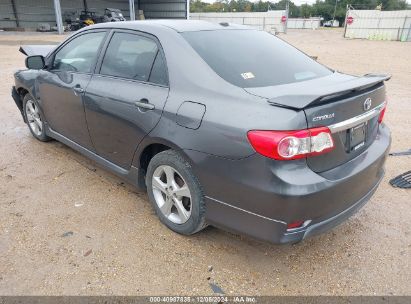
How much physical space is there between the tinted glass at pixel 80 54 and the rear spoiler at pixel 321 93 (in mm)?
2137

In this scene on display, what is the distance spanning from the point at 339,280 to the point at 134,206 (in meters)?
1.87

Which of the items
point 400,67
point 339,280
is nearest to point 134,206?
point 339,280

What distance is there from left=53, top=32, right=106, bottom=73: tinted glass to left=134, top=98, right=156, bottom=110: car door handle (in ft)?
3.22

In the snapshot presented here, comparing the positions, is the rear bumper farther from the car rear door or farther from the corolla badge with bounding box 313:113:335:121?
the car rear door

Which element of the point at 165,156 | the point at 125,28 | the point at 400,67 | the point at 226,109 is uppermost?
the point at 125,28

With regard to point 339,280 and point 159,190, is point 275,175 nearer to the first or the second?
point 339,280

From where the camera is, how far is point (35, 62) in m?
4.12

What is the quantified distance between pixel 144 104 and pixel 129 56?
0.64 m

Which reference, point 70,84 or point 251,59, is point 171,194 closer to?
point 251,59

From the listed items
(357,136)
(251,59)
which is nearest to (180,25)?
(251,59)

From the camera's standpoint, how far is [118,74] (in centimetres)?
322

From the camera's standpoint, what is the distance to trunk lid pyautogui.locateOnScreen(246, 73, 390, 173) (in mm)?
2119

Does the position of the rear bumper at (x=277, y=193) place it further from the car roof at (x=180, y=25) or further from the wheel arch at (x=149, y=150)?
the car roof at (x=180, y=25)

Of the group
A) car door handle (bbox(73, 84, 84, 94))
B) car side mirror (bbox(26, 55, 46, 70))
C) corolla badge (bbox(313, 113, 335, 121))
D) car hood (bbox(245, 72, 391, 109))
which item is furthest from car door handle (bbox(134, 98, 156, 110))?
car side mirror (bbox(26, 55, 46, 70))
